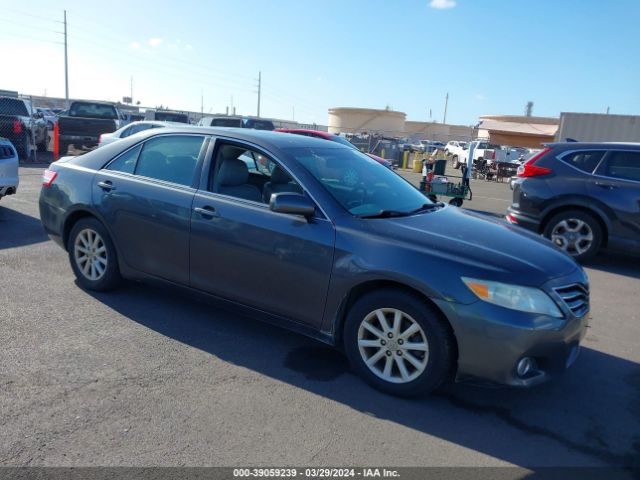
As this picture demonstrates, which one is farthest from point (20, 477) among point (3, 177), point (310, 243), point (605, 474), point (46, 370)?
point (3, 177)

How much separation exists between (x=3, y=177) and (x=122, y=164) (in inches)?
165

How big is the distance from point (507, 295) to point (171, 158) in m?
3.04

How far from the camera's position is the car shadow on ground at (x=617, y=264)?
7466 mm

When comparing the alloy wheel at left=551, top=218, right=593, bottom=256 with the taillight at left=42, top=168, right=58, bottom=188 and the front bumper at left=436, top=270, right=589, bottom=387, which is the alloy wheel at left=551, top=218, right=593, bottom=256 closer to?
the front bumper at left=436, top=270, right=589, bottom=387

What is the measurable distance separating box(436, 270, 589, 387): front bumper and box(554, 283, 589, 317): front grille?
0.10 metres

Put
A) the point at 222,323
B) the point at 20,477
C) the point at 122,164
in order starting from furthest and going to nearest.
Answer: the point at 122,164 → the point at 222,323 → the point at 20,477

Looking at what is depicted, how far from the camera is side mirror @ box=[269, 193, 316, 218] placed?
3.69 m

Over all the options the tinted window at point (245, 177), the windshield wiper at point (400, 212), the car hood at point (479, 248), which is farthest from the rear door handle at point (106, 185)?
the car hood at point (479, 248)

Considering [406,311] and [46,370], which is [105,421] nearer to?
[46,370]

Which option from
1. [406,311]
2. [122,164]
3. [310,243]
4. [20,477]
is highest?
[122,164]

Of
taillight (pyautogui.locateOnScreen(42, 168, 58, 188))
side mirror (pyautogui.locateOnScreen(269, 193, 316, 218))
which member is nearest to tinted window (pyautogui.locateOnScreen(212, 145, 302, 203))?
side mirror (pyautogui.locateOnScreen(269, 193, 316, 218))

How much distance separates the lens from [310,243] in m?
3.71

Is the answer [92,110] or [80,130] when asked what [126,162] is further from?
[92,110]

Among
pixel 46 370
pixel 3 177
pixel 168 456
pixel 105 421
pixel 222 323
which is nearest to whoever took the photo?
pixel 168 456
